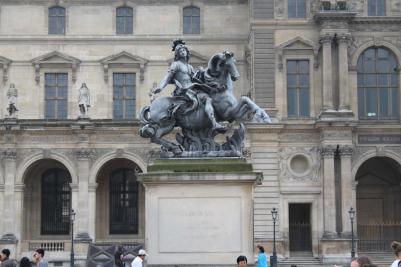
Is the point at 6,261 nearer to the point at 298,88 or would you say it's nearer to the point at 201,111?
the point at 201,111

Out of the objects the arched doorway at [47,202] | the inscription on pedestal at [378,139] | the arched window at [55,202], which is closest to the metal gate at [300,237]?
the inscription on pedestal at [378,139]

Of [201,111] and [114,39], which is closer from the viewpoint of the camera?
[201,111]

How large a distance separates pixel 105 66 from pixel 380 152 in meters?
16.3

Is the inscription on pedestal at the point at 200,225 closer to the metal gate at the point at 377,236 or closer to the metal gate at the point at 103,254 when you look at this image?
the metal gate at the point at 103,254

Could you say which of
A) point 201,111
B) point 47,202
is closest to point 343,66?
point 47,202

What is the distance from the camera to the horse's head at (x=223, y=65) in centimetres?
1806

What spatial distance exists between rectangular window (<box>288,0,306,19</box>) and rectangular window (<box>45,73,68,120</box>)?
44.3 feet

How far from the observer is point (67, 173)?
5334cm

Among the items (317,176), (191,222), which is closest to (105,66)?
(317,176)

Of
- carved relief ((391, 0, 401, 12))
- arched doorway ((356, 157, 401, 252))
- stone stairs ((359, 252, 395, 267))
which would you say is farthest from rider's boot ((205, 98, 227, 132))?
arched doorway ((356, 157, 401, 252))

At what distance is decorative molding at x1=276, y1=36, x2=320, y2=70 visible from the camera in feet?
158

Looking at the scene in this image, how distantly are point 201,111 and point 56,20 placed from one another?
36388 millimetres

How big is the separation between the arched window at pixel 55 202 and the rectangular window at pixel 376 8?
19.8 metres

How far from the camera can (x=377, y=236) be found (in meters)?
49.1
